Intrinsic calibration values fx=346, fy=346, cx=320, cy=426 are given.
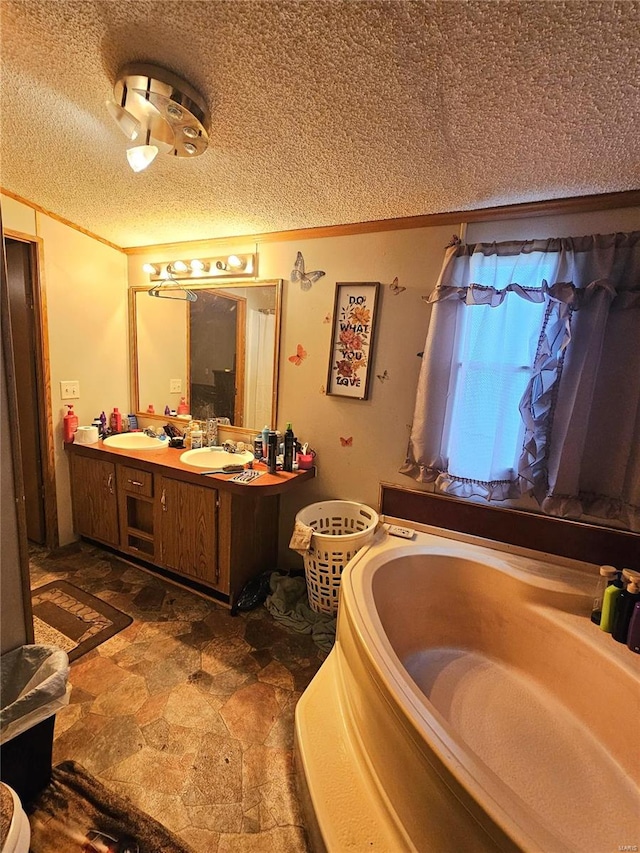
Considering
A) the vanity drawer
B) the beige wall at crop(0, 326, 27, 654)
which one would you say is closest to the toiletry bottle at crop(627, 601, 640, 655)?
the beige wall at crop(0, 326, 27, 654)

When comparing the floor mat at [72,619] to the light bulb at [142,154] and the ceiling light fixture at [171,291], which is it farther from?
the light bulb at [142,154]

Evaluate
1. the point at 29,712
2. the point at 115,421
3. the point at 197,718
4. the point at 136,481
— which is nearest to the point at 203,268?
the point at 115,421

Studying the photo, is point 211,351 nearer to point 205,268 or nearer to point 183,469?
point 205,268

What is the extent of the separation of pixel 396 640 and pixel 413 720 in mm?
758

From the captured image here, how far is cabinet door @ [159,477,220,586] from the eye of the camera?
199 cm

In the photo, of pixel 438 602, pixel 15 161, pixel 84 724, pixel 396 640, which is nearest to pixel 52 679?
pixel 84 724

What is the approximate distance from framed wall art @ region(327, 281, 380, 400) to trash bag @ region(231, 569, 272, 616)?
1.28 m

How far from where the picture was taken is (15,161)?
164 centimetres

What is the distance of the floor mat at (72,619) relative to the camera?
5.74 ft

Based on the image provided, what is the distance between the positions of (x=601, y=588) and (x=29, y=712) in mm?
2084

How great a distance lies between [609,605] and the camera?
4.51 feet

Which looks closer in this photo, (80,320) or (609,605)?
(609,605)

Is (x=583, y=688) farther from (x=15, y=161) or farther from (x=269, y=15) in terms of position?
(x=15, y=161)

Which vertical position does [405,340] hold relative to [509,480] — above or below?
above
